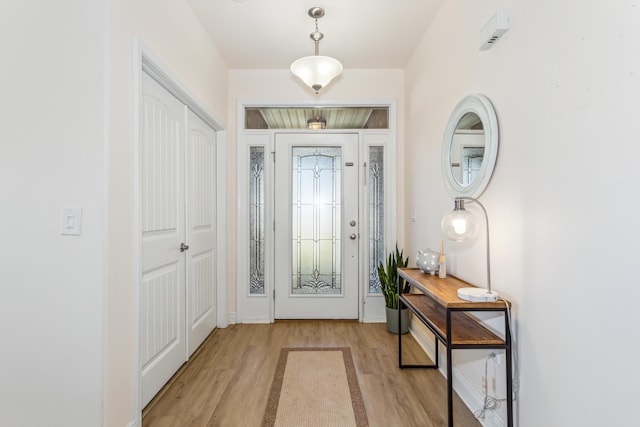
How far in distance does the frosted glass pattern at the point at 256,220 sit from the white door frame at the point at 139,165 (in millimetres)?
283

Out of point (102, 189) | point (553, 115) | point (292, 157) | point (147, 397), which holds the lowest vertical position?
point (147, 397)

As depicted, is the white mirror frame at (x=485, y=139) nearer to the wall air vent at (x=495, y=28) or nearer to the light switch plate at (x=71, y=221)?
the wall air vent at (x=495, y=28)

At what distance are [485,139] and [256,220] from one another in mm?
2367

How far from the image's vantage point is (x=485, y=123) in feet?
5.48

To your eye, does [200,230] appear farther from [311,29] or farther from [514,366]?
Answer: [514,366]

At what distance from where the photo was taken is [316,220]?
341cm

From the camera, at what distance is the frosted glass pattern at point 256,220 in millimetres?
3385

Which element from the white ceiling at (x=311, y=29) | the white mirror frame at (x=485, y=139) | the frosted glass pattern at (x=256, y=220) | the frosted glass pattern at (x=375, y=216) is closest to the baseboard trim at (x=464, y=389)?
the frosted glass pattern at (x=375, y=216)

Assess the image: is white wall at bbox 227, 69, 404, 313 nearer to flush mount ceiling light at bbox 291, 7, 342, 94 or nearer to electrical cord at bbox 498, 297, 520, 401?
flush mount ceiling light at bbox 291, 7, 342, 94

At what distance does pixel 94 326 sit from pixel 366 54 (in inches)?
118

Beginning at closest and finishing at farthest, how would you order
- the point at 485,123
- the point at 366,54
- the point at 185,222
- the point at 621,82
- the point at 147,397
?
the point at 621,82
the point at 485,123
the point at 147,397
the point at 185,222
the point at 366,54

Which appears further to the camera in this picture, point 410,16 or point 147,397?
point 410,16

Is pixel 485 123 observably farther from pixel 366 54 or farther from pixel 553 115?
pixel 366 54

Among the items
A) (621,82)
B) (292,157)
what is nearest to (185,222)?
(292,157)
